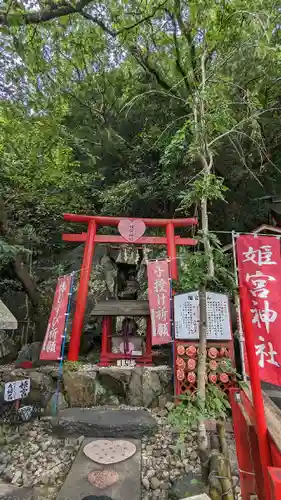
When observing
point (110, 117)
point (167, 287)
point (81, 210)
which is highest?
point (110, 117)

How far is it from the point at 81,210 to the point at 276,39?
8822 millimetres

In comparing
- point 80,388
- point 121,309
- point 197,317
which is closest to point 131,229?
point 121,309

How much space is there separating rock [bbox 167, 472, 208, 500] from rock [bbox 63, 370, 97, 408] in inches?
118

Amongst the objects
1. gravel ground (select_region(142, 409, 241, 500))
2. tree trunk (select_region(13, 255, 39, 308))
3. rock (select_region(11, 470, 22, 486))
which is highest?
tree trunk (select_region(13, 255, 39, 308))

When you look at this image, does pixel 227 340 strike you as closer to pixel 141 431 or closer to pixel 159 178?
pixel 141 431

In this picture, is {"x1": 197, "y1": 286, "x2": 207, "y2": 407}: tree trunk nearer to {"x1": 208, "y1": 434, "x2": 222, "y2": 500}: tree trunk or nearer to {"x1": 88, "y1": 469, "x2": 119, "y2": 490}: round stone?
{"x1": 208, "y1": 434, "x2": 222, "y2": 500}: tree trunk

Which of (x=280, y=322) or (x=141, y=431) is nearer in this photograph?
(x=280, y=322)

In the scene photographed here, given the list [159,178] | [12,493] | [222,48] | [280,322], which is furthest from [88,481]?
[159,178]

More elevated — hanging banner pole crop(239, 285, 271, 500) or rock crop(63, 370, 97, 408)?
hanging banner pole crop(239, 285, 271, 500)

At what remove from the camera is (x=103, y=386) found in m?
6.64

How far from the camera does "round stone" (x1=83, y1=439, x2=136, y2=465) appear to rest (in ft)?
14.3

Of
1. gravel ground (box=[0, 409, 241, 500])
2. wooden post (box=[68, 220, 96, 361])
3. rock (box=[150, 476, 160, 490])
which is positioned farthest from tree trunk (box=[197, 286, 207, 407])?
wooden post (box=[68, 220, 96, 361])

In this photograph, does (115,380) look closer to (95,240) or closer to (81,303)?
(81,303)

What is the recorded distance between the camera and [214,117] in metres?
3.99
